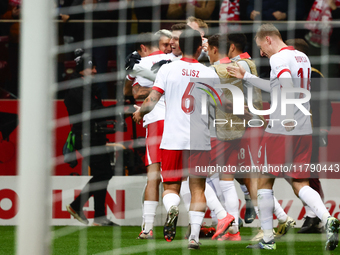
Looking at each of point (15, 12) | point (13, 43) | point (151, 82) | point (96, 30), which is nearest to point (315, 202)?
point (151, 82)

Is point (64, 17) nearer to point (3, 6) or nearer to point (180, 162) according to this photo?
point (3, 6)

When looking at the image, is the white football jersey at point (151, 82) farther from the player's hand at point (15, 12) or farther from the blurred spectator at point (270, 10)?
the player's hand at point (15, 12)

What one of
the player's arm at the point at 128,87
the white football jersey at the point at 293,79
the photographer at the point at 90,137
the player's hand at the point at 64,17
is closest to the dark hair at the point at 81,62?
the photographer at the point at 90,137

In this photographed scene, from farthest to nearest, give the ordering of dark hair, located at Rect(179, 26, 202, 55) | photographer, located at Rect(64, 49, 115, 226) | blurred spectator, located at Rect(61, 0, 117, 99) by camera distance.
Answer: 1. blurred spectator, located at Rect(61, 0, 117, 99)
2. photographer, located at Rect(64, 49, 115, 226)
3. dark hair, located at Rect(179, 26, 202, 55)

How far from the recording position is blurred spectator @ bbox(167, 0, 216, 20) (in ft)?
19.9

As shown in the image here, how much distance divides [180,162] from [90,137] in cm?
168

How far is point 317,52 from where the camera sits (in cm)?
638

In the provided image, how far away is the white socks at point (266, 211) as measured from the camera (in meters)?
3.52

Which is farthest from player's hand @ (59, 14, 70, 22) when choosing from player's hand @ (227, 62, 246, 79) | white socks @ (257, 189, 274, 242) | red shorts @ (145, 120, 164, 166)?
white socks @ (257, 189, 274, 242)

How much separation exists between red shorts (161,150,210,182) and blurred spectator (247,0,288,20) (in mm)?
2892

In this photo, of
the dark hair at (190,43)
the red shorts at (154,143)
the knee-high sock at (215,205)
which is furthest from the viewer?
the red shorts at (154,143)

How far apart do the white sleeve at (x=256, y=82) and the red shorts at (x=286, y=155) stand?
0.41 m

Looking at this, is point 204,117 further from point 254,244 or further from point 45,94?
point 45,94

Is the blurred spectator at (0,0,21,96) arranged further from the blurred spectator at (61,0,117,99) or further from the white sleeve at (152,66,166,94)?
the white sleeve at (152,66,166,94)
